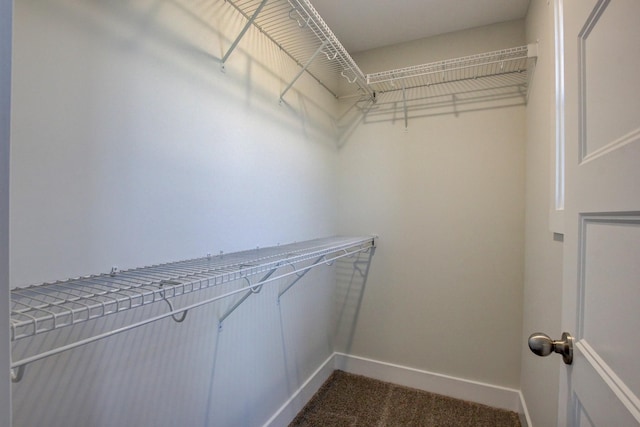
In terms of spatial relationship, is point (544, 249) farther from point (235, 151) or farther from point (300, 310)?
point (235, 151)

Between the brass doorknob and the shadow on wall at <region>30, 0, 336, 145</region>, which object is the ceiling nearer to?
the shadow on wall at <region>30, 0, 336, 145</region>

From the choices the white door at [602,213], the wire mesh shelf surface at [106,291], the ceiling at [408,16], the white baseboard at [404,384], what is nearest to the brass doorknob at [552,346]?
the white door at [602,213]

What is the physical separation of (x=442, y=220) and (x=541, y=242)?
0.68 metres

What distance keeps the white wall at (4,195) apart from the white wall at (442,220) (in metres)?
2.07

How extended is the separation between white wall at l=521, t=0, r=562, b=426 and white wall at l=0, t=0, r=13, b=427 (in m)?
1.45

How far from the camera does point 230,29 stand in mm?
1322

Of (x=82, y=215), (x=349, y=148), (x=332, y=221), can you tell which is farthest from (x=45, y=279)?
(x=349, y=148)

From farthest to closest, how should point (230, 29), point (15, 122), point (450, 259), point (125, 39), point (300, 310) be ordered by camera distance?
point (450, 259)
point (300, 310)
point (230, 29)
point (125, 39)
point (15, 122)

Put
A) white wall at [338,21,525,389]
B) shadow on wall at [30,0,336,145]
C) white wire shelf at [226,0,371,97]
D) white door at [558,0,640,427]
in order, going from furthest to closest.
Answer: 1. white wall at [338,21,525,389]
2. white wire shelf at [226,0,371,97]
3. shadow on wall at [30,0,336,145]
4. white door at [558,0,640,427]

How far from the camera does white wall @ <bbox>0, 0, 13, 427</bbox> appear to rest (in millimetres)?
338

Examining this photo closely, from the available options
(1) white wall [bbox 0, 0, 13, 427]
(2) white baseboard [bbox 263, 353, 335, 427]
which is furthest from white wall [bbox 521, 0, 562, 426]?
(1) white wall [bbox 0, 0, 13, 427]

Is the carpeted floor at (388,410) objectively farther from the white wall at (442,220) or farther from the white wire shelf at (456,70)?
the white wire shelf at (456,70)

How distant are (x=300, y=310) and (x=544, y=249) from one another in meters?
1.34

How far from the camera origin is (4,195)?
0.35 metres
